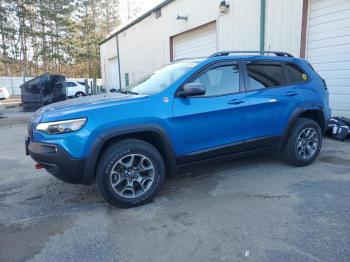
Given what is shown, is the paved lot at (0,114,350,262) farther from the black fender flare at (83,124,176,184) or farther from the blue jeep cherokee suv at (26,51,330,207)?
the black fender flare at (83,124,176,184)

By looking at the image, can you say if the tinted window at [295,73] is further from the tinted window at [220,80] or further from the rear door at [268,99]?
the tinted window at [220,80]

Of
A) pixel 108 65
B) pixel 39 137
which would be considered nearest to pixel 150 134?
pixel 39 137

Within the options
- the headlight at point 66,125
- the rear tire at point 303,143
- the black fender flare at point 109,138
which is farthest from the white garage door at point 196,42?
the headlight at point 66,125

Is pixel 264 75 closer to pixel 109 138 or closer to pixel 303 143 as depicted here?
pixel 303 143

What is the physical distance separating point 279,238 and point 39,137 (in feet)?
8.46

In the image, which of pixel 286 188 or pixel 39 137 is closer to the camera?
pixel 39 137

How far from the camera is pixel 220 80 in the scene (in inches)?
158

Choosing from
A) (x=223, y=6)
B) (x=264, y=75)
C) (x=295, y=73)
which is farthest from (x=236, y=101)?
(x=223, y=6)

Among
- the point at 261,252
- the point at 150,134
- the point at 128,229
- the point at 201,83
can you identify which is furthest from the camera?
the point at 201,83

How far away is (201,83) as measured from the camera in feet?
12.6

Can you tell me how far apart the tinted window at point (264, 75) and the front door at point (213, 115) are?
22cm

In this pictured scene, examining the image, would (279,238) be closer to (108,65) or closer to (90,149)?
(90,149)

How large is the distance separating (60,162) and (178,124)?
1.34 metres

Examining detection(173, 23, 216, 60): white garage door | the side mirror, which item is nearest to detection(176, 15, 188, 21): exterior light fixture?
detection(173, 23, 216, 60): white garage door
